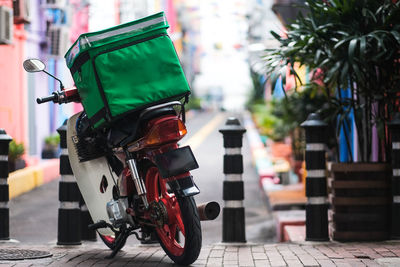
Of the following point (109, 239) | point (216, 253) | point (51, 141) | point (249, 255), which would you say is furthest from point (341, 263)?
Result: point (51, 141)

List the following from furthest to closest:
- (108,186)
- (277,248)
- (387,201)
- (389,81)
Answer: (389,81) < (387,201) < (277,248) < (108,186)

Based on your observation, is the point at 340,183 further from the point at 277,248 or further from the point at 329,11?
the point at 329,11

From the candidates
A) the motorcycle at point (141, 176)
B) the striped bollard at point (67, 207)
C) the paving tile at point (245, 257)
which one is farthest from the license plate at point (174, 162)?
the striped bollard at point (67, 207)

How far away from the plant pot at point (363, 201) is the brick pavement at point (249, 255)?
22cm

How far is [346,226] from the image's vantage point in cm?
625

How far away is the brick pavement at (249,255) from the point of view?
→ 498cm

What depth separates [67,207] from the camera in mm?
6203

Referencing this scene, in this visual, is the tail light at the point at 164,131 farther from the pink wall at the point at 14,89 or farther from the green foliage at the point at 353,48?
the pink wall at the point at 14,89

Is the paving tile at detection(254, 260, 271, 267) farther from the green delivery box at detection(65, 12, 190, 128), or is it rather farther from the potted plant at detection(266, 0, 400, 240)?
the potted plant at detection(266, 0, 400, 240)

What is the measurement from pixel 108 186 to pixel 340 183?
6.43 ft

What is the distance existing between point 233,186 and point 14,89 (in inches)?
363

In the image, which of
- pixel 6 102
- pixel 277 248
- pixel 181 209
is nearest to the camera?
pixel 181 209

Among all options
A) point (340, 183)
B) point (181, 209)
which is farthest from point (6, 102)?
point (181, 209)

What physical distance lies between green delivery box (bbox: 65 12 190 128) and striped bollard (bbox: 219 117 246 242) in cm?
136
